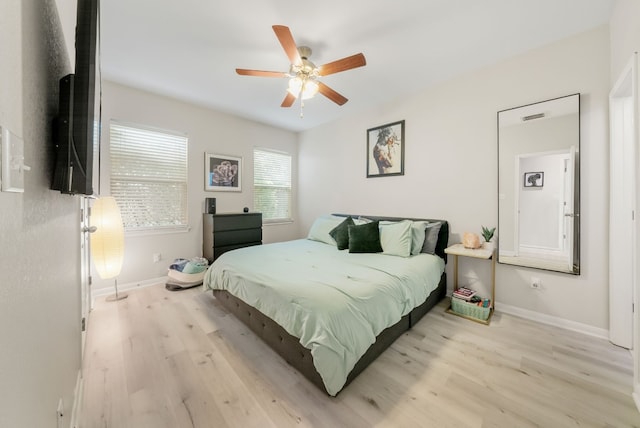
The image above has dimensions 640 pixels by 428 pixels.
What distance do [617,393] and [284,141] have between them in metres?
5.10

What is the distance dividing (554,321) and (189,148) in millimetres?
4999

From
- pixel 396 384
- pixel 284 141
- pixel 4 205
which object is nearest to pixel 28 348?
pixel 4 205

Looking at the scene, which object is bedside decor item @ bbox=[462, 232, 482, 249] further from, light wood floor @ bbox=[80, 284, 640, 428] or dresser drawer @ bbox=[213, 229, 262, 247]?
dresser drawer @ bbox=[213, 229, 262, 247]

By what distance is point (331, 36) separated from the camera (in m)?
2.24

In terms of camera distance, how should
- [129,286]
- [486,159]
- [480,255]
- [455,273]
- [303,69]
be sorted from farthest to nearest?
[129,286] < [455,273] < [486,159] < [480,255] < [303,69]

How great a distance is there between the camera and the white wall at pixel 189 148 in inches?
124

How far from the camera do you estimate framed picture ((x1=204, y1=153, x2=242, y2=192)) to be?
392 cm

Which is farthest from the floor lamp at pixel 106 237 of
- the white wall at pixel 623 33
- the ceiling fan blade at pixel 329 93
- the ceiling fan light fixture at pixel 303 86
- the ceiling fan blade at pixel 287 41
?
the white wall at pixel 623 33

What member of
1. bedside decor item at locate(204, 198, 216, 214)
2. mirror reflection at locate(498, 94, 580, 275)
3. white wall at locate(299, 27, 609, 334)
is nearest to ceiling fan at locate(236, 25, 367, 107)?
white wall at locate(299, 27, 609, 334)

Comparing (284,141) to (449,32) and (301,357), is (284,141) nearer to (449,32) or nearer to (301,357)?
(449,32)

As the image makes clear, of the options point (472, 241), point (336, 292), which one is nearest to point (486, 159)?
point (472, 241)

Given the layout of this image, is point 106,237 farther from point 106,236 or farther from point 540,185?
point 540,185

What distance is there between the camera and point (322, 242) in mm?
3641

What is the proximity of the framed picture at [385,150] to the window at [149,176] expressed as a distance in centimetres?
291
